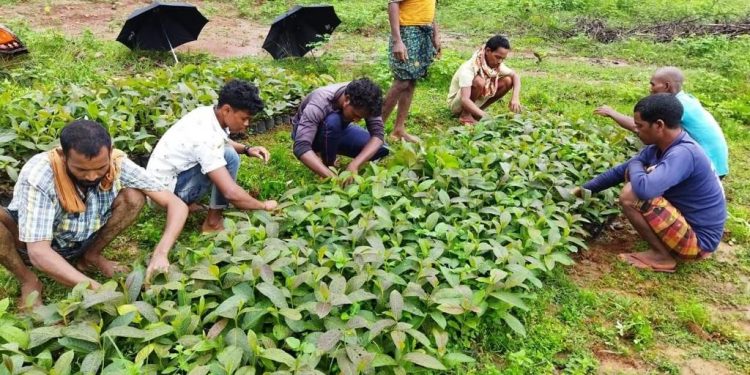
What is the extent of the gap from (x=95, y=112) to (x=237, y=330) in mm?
2842

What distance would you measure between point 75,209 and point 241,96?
113 centimetres

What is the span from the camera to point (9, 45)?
283 inches

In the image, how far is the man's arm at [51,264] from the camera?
2.78m

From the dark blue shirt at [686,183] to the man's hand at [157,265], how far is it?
278 centimetres

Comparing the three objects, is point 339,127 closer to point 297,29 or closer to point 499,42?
point 499,42

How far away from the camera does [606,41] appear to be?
11.0 meters

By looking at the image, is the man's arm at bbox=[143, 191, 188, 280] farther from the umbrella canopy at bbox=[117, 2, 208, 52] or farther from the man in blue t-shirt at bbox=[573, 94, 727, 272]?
the umbrella canopy at bbox=[117, 2, 208, 52]

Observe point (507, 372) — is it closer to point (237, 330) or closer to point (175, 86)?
point (237, 330)

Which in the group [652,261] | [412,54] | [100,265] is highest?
[412,54]

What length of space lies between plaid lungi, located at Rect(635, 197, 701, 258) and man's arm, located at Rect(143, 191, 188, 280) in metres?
2.84

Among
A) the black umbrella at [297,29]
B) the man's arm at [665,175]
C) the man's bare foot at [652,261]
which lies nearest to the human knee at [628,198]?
the man's arm at [665,175]

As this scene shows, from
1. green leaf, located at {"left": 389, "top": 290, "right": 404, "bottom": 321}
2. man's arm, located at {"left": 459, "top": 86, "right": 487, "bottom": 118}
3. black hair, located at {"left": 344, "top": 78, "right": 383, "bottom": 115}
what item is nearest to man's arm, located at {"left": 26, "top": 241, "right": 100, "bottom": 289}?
green leaf, located at {"left": 389, "top": 290, "right": 404, "bottom": 321}

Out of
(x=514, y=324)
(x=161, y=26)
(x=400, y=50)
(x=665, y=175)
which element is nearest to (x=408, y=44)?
(x=400, y=50)

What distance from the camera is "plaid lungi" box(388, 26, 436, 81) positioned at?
540cm
